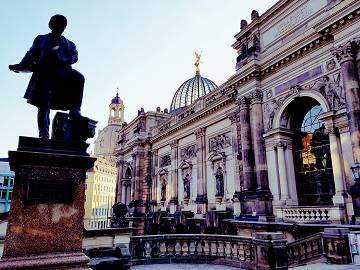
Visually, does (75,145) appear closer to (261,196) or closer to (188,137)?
(261,196)

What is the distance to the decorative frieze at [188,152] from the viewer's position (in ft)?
80.7

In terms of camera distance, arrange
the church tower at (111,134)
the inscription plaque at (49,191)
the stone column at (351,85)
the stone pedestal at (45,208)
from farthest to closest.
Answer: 1. the church tower at (111,134)
2. the stone column at (351,85)
3. the inscription plaque at (49,191)
4. the stone pedestal at (45,208)

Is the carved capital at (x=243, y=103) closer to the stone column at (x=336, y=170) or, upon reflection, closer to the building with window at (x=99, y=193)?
the stone column at (x=336, y=170)

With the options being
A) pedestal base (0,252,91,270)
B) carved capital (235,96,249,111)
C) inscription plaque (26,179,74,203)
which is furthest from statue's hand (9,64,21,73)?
carved capital (235,96,249,111)

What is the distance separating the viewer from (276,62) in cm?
1520

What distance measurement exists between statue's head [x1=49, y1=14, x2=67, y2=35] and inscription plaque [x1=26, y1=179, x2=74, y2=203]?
2734mm

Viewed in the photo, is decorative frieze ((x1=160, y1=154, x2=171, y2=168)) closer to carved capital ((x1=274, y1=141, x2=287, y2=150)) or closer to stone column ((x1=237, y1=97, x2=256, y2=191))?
stone column ((x1=237, y1=97, x2=256, y2=191))

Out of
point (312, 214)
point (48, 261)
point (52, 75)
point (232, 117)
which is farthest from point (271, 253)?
point (232, 117)

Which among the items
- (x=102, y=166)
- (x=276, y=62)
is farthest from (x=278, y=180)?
(x=102, y=166)

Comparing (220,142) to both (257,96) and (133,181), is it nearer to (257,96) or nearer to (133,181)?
(257,96)

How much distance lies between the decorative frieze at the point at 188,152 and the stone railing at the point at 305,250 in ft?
52.8

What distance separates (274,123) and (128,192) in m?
25.5

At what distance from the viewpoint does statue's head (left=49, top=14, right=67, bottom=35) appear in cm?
490

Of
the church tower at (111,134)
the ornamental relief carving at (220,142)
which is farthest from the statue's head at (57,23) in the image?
the church tower at (111,134)
